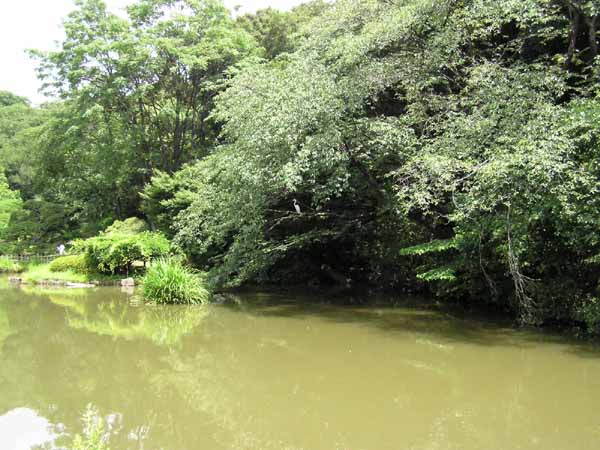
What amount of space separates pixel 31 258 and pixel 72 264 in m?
4.61

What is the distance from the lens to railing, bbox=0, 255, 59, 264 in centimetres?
1995

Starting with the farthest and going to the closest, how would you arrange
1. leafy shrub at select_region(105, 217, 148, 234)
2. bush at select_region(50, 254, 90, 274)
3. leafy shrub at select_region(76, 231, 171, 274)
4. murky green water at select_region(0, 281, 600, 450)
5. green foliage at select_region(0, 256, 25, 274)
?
1. green foliage at select_region(0, 256, 25, 274)
2. leafy shrub at select_region(105, 217, 148, 234)
3. bush at select_region(50, 254, 90, 274)
4. leafy shrub at select_region(76, 231, 171, 274)
5. murky green water at select_region(0, 281, 600, 450)

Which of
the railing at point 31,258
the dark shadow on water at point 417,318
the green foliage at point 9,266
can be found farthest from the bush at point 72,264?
the dark shadow on water at point 417,318

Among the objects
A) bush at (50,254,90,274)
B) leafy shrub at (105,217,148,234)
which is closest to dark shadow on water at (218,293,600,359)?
bush at (50,254,90,274)

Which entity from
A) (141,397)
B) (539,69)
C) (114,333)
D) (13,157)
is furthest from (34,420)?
(13,157)

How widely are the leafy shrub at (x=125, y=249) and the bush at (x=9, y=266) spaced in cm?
608

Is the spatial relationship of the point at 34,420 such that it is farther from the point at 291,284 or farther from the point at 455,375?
the point at 291,284

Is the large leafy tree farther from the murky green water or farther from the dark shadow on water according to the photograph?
the murky green water

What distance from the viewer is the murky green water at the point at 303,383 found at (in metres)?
4.88

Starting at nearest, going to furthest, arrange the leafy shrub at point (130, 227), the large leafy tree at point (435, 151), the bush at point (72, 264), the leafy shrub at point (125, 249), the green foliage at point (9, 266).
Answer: the large leafy tree at point (435, 151), the leafy shrub at point (125, 249), the bush at point (72, 264), the leafy shrub at point (130, 227), the green foliage at point (9, 266)

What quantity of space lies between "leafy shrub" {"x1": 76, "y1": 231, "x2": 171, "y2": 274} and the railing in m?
4.50

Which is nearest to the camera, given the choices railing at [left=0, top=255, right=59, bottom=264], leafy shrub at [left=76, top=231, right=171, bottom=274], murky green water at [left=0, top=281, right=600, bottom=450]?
murky green water at [left=0, top=281, right=600, bottom=450]

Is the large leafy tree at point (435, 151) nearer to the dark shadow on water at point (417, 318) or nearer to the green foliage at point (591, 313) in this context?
the green foliage at point (591, 313)

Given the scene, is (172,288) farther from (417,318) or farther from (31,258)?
(31,258)
